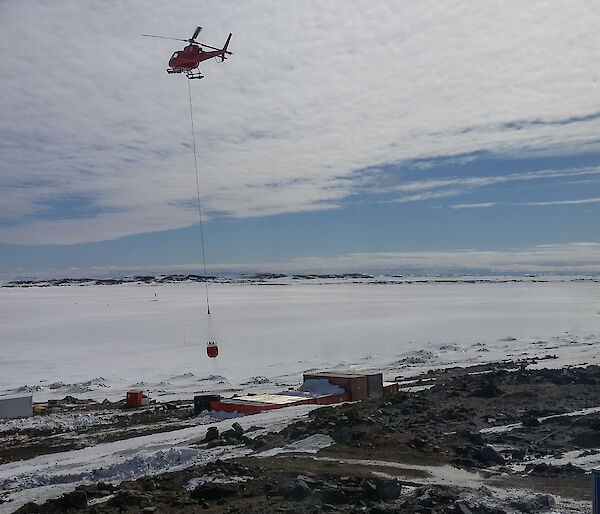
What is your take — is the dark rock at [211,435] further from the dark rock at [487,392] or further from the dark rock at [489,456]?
the dark rock at [487,392]

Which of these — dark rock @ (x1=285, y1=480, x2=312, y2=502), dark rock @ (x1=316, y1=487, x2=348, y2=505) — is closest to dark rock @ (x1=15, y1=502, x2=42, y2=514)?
dark rock @ (x1=285, y1=480, x2=312, y2=502)

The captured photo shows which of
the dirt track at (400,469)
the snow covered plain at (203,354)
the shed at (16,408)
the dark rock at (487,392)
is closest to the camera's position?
the dirt track at (400,469)

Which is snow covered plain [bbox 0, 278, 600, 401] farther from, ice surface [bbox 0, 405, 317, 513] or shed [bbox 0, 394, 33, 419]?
ice surface [bbox 0, 405, 317, 513]

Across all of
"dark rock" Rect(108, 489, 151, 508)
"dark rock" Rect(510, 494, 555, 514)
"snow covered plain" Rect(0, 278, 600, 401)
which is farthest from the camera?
"snow covered plain" Rect(0, 278, 600, 401)

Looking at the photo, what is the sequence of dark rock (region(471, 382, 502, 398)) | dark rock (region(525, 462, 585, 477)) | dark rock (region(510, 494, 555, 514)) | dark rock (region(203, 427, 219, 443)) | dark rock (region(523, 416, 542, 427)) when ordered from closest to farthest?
dark rock (region(510, 494, 555, 514)) < dark rock (region(525, 462, 585, 477)) < dark rock (region(203, 427, 219, 443)) < dark rock (region(523, 416, 542, 427)) < dark rock (region(471, 382, 502, 398))

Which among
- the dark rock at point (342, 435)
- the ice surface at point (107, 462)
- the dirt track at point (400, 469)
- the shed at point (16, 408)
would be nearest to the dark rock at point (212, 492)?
the dirt track at point (400, 469)

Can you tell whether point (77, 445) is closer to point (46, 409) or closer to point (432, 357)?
point (46, 409)

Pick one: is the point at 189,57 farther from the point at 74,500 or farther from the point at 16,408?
the point at 74,500

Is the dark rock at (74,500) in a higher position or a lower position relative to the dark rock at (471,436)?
higher

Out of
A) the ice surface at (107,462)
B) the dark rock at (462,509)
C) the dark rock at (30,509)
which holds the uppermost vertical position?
the dark rock at (30,509)

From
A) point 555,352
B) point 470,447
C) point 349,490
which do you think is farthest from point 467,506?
point 555,352

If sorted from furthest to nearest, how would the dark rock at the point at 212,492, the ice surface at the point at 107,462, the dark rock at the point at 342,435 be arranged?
the dark rock at the point at 342,435, the ice surface at the point at 107,462, the dark rock at the point at 212,492
